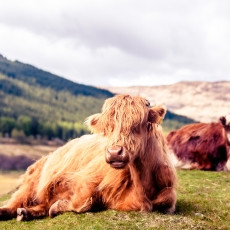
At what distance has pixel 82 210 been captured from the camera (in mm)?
7660

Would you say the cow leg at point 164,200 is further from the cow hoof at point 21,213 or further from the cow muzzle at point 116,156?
the cow hoof at point 21,213

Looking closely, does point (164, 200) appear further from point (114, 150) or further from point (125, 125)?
point (114, 150)

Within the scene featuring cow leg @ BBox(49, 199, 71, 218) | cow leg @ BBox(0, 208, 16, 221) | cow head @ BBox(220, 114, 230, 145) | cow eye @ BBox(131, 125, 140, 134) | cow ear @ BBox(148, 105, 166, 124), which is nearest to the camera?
cow eye @ BBox(131, 125, 140, 134)

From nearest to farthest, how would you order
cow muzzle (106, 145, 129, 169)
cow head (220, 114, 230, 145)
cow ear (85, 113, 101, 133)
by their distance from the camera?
cow muzzle (106, 145, 129, 169) < cow ear (85, 113, 101, 133) < cow head (220, 114, 230, 145)

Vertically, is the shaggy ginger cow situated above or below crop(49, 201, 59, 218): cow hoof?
above

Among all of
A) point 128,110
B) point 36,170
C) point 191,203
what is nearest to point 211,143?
point 191,203

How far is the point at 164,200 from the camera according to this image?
7730mm

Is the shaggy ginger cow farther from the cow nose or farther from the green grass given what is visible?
the green grass

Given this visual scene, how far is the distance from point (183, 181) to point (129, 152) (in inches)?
300

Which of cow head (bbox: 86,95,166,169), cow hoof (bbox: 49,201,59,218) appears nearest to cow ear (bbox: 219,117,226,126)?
cow head (bbox: 86,95,166,169)

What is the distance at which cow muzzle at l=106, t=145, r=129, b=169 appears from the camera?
6441 millimetres

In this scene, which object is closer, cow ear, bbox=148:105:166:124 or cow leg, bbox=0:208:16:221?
cow ear, bbox=148:105:166:124

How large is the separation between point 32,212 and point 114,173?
72.6 inches

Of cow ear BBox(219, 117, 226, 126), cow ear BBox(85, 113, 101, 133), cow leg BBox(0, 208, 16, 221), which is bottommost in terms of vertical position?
cow leg BBox(0, 208, 16, 221)
